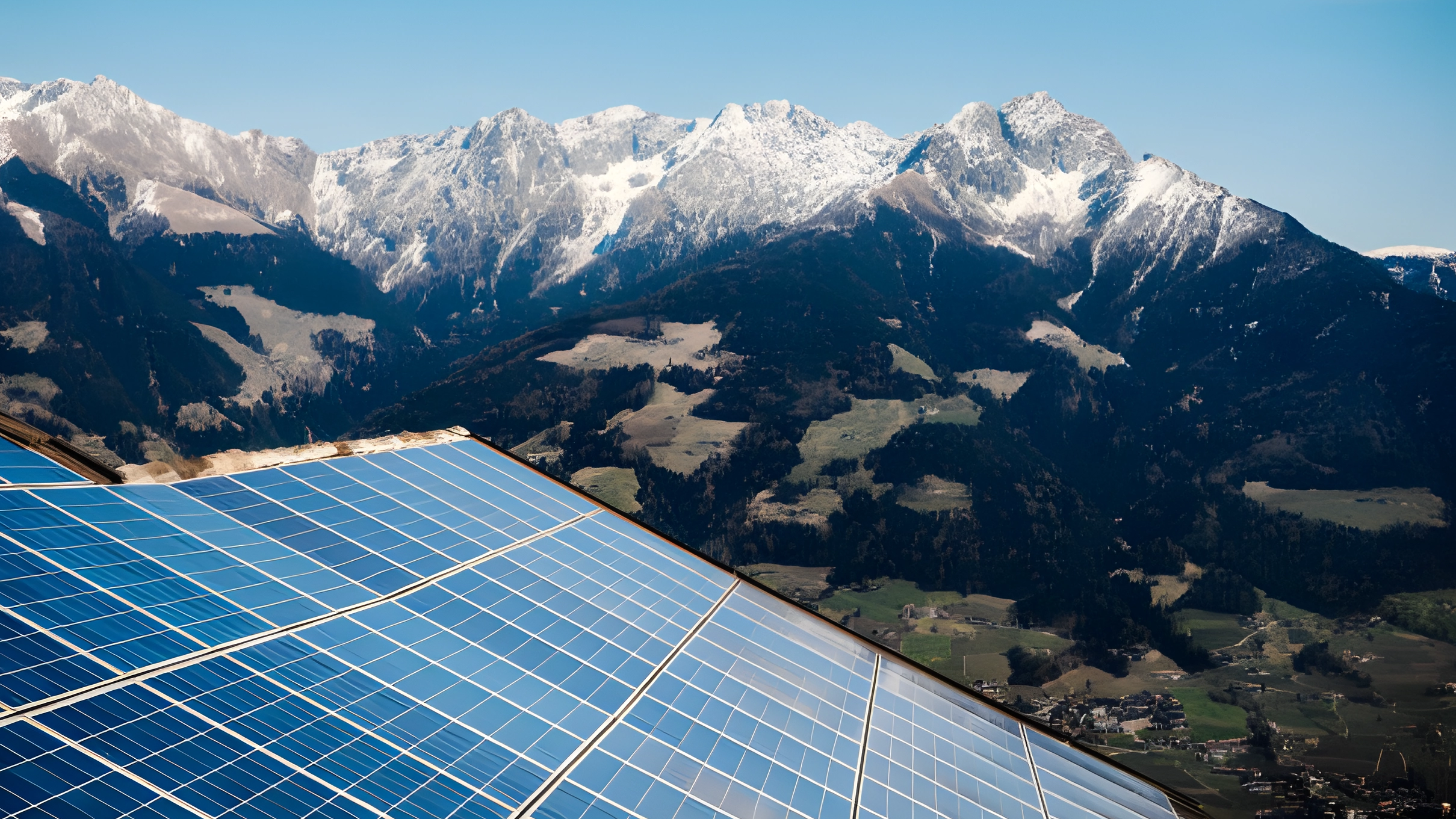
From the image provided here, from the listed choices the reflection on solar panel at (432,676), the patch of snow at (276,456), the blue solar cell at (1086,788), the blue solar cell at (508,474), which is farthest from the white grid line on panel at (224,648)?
the blue solar cell at (1086,788)

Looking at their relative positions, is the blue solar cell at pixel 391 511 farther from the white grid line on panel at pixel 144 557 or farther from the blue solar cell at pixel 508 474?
the white grid line on panel at pixel 144 557

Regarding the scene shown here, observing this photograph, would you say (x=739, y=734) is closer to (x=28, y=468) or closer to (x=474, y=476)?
(x=474, y=476)

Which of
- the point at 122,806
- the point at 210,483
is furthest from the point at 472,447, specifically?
the point at 122,806

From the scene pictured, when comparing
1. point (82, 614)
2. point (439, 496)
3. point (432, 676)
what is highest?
point (439, 496)

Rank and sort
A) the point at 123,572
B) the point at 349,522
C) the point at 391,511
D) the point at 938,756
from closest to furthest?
the point at 123,572
the point at 349,522
the point at 938,756
the point at 391,511

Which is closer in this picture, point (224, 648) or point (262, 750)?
point (262, 750)

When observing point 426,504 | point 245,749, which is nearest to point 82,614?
point 245,749

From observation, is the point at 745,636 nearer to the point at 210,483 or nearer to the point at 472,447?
the point at 472,447
